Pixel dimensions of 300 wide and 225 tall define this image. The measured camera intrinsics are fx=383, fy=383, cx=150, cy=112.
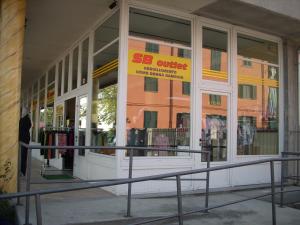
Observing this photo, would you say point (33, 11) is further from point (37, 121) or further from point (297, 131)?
point (37, 121)

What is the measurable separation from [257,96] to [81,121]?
14.7 ft

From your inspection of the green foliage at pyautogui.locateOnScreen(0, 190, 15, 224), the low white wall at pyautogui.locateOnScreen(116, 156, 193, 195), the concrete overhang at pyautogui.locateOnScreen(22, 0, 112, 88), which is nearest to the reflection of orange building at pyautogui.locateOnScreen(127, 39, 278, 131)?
the low white wall at pyautogui.locateOnScreen(116, 156, 193, 195)

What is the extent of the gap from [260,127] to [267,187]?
1.50 metres

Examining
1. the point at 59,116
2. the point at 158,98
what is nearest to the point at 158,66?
the point at 158,98

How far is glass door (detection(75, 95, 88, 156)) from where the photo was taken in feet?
31.2

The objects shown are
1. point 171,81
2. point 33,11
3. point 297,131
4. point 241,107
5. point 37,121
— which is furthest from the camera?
point 37,121

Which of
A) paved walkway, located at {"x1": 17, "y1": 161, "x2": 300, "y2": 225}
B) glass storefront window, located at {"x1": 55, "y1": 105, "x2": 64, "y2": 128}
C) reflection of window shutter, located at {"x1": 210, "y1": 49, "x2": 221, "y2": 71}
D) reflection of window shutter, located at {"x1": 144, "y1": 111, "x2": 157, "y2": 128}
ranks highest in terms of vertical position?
reflection of window shutter, located at {"x1": 210, "y1": 49, "x2": 221, "y2": 71}

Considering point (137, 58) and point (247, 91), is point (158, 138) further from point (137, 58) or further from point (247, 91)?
point (247, 91)

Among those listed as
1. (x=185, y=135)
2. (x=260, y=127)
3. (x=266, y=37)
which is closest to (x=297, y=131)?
(x=260, y=127)

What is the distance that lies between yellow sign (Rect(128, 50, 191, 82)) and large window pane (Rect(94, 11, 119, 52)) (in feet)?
2.14

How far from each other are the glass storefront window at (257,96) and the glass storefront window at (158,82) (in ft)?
5.46

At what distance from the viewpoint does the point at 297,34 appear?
9.54 m

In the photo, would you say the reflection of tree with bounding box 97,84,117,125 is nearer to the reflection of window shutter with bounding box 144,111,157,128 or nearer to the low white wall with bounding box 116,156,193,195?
the reflection of window shutter with bounding box 144,111,157,128

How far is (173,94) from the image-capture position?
799 cm
